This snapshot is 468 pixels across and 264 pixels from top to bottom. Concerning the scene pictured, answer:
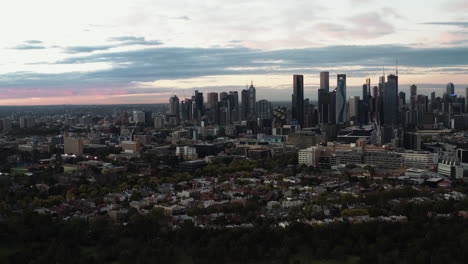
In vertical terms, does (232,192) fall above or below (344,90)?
below

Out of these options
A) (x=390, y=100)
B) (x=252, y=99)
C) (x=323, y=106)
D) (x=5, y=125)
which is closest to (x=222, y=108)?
(x=252, y=99)

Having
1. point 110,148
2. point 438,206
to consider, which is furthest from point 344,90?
point 438,206

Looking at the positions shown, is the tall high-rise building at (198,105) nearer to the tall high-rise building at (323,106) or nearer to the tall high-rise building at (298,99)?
the tall high-rise building at (298,99)

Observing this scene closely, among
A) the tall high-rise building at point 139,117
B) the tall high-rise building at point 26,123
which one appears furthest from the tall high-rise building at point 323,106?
the tall high-rise building at point 26,123

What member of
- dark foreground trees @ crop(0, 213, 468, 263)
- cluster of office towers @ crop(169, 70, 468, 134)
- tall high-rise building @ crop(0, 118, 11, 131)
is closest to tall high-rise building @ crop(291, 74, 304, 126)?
cluster of office towers @ crop(169, 70, 468, 134)

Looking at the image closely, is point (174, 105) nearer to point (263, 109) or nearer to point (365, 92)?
point (263, 109)

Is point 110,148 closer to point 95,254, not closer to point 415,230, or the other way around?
point 95,254
